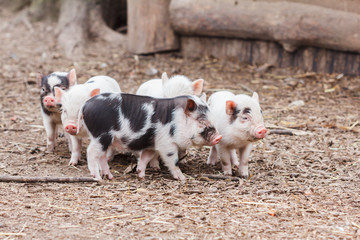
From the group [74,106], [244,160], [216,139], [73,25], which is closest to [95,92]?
[74,106]

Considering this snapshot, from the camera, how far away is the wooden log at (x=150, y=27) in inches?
395

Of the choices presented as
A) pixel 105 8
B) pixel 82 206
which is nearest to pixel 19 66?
pixel 105 8

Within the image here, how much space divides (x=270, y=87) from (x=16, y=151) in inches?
183

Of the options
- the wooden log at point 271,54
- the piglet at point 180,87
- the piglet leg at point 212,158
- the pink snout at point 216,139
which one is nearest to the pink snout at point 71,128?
the piglet at point 180,87

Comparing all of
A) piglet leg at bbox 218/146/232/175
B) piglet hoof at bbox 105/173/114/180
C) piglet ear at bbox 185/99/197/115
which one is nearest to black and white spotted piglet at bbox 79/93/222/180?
piglet ear at bbox 185/99/197/115

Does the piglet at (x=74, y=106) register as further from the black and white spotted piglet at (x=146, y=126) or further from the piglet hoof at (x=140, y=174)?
the piglet hoof at (x=140, y=174)

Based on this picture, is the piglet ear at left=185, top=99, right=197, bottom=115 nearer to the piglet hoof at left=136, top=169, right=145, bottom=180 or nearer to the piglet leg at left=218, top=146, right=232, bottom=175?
the piglet leg at left=218, top=146, right=232, bottom=175

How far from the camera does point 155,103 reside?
16.2ft

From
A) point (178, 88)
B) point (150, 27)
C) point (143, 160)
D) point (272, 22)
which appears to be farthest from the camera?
point (150, 27)

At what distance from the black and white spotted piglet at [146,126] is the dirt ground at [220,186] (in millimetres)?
339

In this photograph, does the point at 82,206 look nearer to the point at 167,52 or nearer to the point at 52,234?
the point at 52,234

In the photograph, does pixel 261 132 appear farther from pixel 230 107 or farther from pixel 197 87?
pixel 197 87

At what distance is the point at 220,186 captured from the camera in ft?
15.8

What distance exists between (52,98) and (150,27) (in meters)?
5.02
